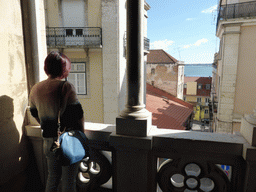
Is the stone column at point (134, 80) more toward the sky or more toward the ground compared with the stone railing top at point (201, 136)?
more toward the sky

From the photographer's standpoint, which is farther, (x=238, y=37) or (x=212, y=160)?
(x=238, y=37)

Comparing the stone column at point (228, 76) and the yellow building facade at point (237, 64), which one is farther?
the stone column at point (228, 76)

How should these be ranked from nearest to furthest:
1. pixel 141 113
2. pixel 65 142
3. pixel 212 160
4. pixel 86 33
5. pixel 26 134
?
pixel 65 142 < pixel 212 160 < pixel 141 113 < pixel 26 134 < pixel 86 33

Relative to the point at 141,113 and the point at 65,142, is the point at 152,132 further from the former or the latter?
the point at 65,142

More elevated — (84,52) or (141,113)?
(84,52)

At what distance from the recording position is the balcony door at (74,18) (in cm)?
1114

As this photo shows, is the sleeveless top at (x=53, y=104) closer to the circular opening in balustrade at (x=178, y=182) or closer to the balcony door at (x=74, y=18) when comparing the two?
the circular opening in balustrade at (x=178, y=182)

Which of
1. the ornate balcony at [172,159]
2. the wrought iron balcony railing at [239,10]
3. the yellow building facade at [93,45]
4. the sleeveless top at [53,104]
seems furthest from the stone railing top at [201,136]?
the wrought iron balcony railing at [239,10]

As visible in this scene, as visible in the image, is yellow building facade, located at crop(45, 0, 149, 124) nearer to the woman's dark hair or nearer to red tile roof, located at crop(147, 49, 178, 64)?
the woman's dark hair

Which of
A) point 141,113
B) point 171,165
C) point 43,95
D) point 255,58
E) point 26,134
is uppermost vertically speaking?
point 255,58

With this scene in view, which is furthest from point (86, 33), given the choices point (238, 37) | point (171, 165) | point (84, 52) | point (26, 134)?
point (171, 165)

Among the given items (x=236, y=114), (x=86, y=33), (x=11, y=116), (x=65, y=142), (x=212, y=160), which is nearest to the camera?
(x=65, y=142)

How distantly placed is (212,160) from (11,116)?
2.21 meters

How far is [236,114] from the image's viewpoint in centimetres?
1202
